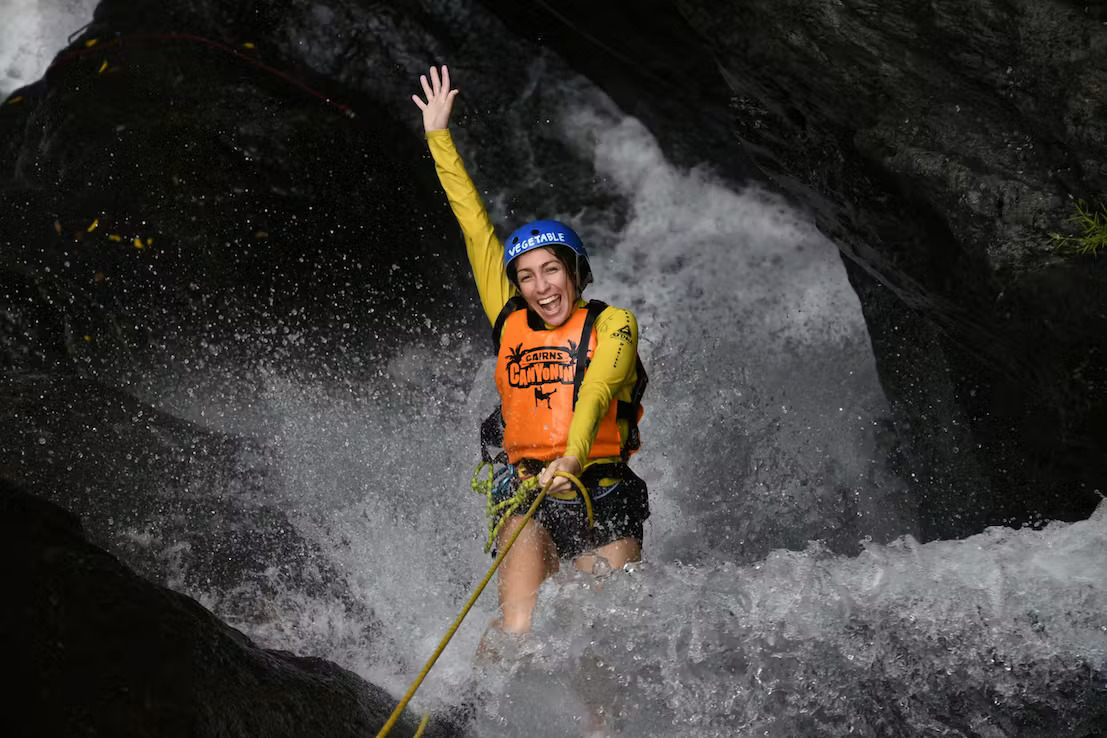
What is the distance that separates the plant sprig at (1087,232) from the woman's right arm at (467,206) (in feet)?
8.01

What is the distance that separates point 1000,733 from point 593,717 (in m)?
1.35

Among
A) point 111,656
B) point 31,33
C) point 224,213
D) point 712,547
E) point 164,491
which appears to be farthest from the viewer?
point 31,33

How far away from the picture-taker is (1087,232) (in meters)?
4.28

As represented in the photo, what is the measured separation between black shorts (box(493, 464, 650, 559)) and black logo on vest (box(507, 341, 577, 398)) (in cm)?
Result: 42

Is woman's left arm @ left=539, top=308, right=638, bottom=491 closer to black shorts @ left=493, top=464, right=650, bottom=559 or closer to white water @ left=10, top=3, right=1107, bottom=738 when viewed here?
black shorts @ left=493, top=464, right=650, bottom=559

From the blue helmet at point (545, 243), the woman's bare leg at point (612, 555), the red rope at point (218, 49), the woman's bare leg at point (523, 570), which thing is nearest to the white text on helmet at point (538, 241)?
the blue helmet at point (545, 243)

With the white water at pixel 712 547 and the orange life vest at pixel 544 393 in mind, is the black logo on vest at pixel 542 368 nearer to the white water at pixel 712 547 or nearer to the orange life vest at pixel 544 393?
the orange life vest at pixel 544 393

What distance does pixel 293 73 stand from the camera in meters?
7.78

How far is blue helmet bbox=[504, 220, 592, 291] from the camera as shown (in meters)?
4.61

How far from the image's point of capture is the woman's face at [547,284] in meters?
4.60

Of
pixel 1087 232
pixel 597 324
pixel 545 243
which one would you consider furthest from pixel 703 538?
pixel 1087 232

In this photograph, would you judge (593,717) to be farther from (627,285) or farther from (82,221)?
(82,221)

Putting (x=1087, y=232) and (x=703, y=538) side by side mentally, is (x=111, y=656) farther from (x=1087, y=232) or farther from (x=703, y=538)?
(x=703, y=538)

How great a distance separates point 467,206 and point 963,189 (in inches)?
89.3
